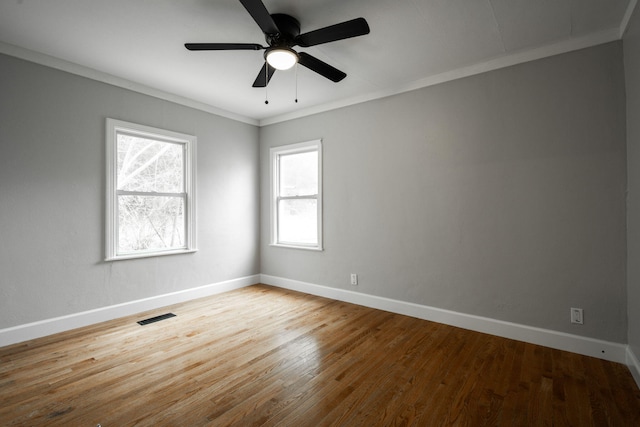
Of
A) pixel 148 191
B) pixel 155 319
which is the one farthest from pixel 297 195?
pixel 155 319

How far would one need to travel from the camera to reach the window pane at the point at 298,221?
4531mm

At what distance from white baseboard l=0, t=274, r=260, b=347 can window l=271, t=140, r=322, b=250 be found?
1.17 metres

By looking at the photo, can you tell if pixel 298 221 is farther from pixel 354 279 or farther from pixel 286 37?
pixel 286 37

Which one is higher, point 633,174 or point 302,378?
point 633,174

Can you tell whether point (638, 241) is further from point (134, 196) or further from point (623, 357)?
point (134, 196)

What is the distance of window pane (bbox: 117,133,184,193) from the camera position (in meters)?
3.58

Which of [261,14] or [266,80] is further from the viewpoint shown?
[266,80]

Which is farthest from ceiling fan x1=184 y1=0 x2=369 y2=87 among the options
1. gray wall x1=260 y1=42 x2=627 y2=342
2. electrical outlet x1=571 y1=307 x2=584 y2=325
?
electrical outlet x1=571 y1=307 x2=584 y2=325

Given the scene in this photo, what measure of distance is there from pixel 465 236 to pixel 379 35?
2.13 metres

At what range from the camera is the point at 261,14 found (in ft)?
6.25

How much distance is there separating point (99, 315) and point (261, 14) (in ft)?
11.2

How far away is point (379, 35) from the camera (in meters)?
2.61

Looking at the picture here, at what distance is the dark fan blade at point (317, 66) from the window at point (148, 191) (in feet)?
7.55

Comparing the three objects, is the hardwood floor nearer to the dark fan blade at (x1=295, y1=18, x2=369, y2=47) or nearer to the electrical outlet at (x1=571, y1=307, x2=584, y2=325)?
the electrical outlet at (x1=571, y1=307, x2=584, y2=325)
